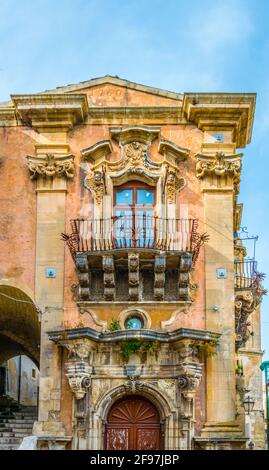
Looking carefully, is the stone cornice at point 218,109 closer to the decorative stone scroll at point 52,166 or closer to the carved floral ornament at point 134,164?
the carved floral ornament at point 134,164

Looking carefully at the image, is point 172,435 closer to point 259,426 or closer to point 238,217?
point 238,217

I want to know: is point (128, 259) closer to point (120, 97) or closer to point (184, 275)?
point (184, 275)

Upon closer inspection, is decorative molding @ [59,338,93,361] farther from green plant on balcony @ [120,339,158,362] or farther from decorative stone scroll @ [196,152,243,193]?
decorative stone scroll @ [196,152,243,193]

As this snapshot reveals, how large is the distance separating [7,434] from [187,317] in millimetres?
5648

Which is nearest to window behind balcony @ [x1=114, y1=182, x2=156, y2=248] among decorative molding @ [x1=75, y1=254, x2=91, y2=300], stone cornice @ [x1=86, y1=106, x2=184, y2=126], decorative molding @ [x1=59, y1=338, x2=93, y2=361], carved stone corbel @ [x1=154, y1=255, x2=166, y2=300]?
carved stone corbel @ [x1=154, y1=255, x2=166, y2=300]

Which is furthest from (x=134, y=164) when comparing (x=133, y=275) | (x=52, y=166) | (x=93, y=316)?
(x=93, y=316)

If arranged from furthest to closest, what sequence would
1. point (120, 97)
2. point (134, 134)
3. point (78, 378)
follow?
1. point (120, 97)
2. point (134, 134)
3. point (78, 378)

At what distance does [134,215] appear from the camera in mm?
21516

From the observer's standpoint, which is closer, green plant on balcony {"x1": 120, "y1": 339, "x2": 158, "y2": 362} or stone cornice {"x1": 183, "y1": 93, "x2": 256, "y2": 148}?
green plant on balcony {"x1": 120, "y1": 339, "x2": 158, "y2": 362}

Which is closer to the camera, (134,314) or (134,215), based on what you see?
(134,314)

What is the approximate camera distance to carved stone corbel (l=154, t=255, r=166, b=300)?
2047 centimetres

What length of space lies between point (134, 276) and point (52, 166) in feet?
11.6

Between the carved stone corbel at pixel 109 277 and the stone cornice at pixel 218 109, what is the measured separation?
4.32 meters

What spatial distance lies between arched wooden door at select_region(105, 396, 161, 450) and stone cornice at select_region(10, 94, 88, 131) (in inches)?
280
